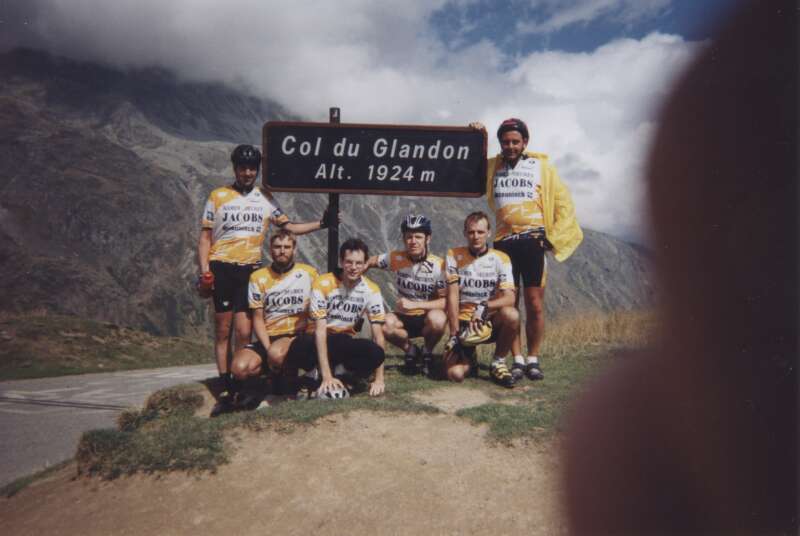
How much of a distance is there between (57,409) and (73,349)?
5.28 m

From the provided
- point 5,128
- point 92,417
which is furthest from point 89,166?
point 92,417

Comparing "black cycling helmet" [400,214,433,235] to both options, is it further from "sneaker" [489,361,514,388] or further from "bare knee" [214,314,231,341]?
"bare knee" [214,314,231,341]

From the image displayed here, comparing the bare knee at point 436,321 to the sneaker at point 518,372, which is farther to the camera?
the bare knee at point 436,321

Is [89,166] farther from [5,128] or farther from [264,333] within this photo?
[264,333]

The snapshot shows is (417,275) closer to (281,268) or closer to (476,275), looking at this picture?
(476,275)

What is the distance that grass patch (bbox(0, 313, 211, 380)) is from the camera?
12.7 meters

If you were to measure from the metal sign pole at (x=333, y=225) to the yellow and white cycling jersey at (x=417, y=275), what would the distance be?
0.52 metres

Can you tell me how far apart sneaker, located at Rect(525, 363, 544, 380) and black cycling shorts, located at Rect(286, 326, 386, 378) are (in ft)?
4.93

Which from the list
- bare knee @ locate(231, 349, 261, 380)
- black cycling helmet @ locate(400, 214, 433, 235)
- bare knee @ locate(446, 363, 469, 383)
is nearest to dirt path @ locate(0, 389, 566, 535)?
bare knee @ locate(231, 349, 261, 380)

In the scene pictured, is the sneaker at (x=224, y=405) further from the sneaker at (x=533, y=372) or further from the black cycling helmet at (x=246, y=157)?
the sneaker at (x=533, y=372)

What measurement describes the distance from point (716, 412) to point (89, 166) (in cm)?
17395

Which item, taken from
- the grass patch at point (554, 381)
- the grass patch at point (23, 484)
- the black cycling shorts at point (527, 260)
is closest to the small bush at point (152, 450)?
the grass patch at point (23, 484)

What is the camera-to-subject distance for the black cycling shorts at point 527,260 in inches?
192

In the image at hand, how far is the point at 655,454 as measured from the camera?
0.87 meters
